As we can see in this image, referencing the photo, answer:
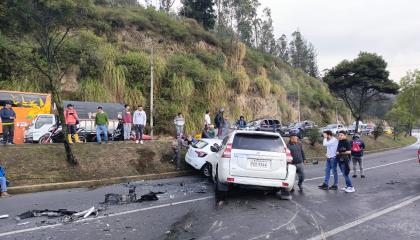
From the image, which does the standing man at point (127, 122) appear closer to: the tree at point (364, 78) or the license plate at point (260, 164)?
the license plate at point (260, 164)

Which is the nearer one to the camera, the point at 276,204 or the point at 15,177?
the point at 276,204

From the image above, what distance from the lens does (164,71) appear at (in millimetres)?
27984

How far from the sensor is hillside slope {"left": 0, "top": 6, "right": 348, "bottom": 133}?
24.6 meters

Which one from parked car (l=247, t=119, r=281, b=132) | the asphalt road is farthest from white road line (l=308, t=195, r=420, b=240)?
parked car (l=247, t=119, r=281, b=132)

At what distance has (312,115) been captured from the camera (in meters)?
50.5

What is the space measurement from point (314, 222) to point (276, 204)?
1.65 m

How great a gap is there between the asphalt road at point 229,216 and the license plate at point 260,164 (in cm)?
82

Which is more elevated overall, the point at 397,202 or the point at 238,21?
the point at 238,21

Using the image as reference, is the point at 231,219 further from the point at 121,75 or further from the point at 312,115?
the point at 312,115

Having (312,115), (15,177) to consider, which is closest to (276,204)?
(15,177)

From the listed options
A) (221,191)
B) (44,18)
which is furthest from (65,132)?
(221,191)

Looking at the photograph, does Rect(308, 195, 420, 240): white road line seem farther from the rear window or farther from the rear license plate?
the rear window

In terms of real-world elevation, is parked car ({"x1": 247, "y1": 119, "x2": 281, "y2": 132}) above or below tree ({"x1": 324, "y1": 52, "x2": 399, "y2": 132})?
below

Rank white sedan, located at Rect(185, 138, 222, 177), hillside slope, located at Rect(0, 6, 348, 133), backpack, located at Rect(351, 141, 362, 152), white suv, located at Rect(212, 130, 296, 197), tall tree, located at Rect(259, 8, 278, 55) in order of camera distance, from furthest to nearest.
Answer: tall tree, located at Rect(259, 8, 278, 55), hillside slope, located at Rect(0, 6, 348, 133), backpack, located at Rect(351, 141, 362, 152), white sedan, located at Rect(185, 138, 222, 177), white suv, located at Rect(212, 130, 296, 197)
